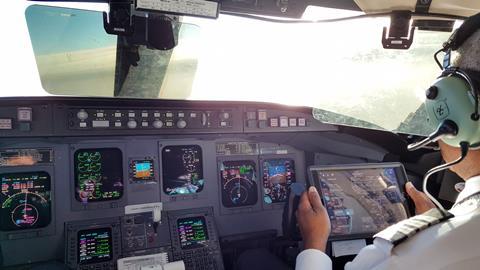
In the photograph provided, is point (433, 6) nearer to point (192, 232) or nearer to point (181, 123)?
point (181, 123)

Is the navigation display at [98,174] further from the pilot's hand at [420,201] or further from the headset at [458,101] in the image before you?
the headset at [458,101]

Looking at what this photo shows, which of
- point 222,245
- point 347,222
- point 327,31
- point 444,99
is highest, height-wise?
point 327,31

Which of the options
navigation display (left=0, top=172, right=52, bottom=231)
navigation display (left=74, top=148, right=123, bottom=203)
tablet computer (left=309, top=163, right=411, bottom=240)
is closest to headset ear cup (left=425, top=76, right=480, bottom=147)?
tablet computer (left=309, top=163, right=411, bottom=240)

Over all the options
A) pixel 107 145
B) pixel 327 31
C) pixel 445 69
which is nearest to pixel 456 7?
pixel 327 31

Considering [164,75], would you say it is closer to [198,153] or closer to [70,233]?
[198,153]

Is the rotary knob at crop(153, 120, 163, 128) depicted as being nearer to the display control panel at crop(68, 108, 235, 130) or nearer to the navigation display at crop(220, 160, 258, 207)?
the display control panel at crop(68, 108, 235, 130)

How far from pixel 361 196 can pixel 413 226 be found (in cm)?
142

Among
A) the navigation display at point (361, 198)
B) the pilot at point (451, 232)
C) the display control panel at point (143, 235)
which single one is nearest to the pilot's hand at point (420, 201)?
the navigation display at point (361, 198)

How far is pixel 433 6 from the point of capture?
6.42 feet

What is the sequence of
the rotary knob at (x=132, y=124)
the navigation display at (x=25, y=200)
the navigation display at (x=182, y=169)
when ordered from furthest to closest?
the navigation display at (x=182, y=169)
the rotary knob at (x=132, y=124)
the navigation display at (x=25, y=200)

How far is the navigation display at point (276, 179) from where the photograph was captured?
3111mm

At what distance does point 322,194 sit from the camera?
8.27 ft

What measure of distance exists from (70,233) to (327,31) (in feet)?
6.22

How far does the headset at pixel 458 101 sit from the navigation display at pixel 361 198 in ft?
4.23
